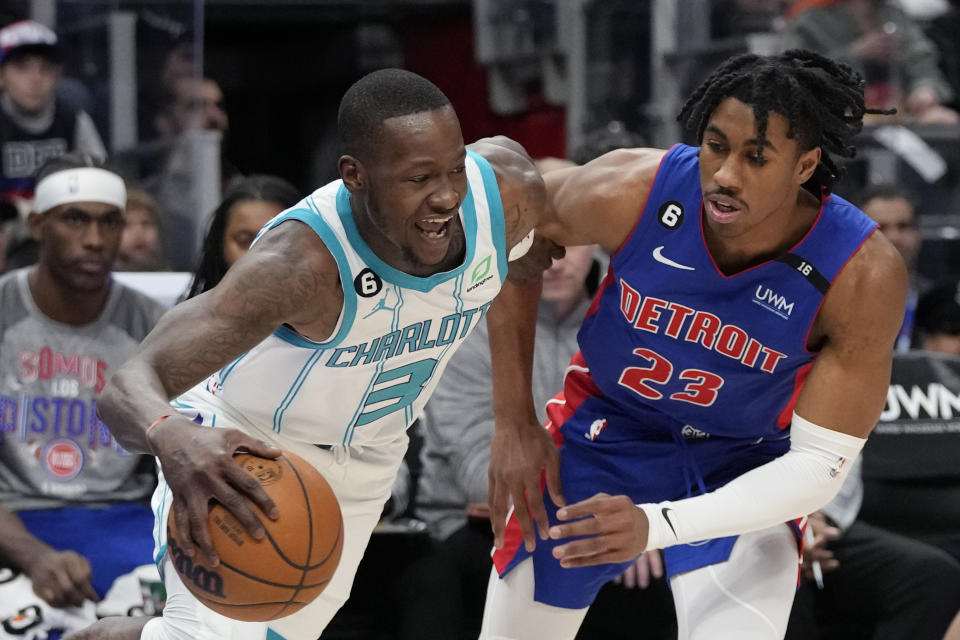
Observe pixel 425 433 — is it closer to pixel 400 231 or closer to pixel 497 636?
pixel 497 636

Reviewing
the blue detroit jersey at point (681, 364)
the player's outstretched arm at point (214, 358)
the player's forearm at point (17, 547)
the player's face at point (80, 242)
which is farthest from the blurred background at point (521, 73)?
the player's outstretched arm at point (214, 358)

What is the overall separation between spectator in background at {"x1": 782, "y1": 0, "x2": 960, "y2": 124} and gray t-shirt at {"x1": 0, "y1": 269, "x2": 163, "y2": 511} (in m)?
3.55

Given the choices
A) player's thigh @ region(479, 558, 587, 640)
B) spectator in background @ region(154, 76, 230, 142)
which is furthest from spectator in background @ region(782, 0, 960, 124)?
player's thigh @ region(479, 558, 587, 640)

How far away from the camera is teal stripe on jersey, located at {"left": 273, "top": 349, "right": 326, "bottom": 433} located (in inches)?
115

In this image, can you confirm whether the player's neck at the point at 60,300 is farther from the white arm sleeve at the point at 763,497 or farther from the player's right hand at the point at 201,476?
the player's right hand at the point at 201,476

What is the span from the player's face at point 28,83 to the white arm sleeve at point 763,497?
14.2ft

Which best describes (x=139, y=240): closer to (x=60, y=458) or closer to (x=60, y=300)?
(x=60, y=300)

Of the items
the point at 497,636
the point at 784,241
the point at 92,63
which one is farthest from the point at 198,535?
the point at 92,63

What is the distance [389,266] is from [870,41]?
13.9 feet

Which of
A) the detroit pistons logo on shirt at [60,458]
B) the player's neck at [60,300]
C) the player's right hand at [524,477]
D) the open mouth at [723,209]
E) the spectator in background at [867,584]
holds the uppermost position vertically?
the open mouth at [723,209]

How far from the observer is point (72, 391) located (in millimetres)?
4645

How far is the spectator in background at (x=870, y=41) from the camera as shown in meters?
6.36

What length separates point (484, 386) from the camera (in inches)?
186

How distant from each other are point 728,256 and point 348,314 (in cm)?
95
